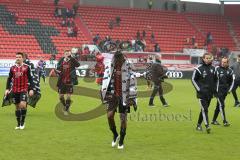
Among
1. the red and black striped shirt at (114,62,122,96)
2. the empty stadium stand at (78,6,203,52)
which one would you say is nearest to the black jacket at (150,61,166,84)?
the red and black striped shirt at (114,62,122,96)

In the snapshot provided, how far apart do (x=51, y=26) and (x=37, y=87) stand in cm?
3341

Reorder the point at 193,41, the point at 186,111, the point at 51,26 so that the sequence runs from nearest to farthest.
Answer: the point at 186,111
the point at 51,26
the point at 193,41

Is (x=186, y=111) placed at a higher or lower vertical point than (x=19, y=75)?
lower

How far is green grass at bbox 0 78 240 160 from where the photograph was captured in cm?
977

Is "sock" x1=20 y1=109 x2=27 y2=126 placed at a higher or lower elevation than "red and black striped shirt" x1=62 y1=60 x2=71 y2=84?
lower

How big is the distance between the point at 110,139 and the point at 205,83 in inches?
112

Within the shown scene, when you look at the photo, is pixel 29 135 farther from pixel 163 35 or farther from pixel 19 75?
pixel 163 35

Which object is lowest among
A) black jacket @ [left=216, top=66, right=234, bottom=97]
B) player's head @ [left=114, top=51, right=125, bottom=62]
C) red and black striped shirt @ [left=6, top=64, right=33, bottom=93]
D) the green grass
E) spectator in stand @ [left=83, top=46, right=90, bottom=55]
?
spectator in stand @ [left=83, top=46, right=90, bottom=55]

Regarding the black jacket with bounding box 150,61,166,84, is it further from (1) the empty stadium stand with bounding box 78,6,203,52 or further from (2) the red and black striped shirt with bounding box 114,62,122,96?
(1) the empty stadium stand with bounding box 78,6,203,52

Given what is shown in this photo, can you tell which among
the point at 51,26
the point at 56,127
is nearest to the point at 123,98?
the point at 56,127

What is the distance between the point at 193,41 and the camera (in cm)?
5319

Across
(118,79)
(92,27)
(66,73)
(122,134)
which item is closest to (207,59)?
(118,79)

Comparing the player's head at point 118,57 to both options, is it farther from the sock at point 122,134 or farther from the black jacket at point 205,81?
the black jacket at point 205,81

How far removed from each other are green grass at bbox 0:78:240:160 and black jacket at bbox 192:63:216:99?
99 cm
